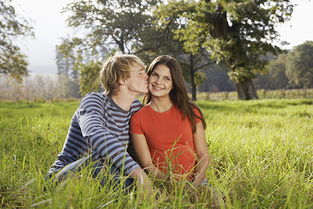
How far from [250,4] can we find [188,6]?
3.91 meters

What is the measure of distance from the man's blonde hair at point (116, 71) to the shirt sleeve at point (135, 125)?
0.30m

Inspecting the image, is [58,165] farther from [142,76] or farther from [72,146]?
[142,76]

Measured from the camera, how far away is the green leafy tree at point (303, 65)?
42.5 meters

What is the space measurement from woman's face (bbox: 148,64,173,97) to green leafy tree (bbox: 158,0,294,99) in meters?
11.3

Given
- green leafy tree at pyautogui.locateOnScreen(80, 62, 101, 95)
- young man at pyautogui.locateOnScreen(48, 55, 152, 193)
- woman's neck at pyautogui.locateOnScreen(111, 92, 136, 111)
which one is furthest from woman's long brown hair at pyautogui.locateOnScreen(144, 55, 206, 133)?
green leafy tree at pyautogui.locateOnScreen(80, 62, 101, 95)

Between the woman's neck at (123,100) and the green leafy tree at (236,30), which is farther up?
the green leafy tree at (236,30)

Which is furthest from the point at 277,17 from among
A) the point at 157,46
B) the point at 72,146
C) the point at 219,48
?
the point at 72,146

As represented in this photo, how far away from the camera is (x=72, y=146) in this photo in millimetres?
2461

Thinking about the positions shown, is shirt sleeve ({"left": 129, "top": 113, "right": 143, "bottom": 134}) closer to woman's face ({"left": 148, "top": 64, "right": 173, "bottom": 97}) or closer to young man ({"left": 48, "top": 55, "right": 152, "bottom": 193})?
young man ({"left": 48, "top": 55, "right": 152, "bottom": 193})

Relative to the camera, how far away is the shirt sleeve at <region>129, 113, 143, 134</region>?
2612mm

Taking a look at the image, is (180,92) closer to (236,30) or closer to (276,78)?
(236,30)

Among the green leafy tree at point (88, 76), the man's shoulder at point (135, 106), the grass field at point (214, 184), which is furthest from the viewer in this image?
the green leafy tree at point (88, 76)

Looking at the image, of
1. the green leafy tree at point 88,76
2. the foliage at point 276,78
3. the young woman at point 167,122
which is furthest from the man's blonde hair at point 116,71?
the foliage at point 276,78

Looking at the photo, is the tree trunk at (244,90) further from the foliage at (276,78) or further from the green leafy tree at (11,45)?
the foliage at (276,78)
